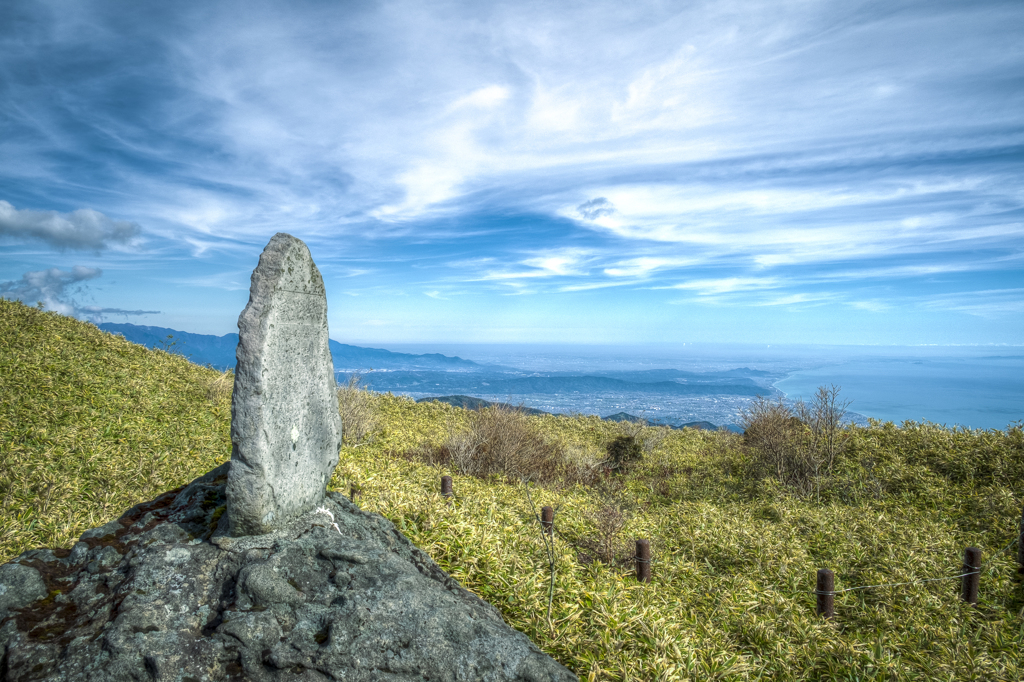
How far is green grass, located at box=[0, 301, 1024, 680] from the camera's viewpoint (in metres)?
4.91

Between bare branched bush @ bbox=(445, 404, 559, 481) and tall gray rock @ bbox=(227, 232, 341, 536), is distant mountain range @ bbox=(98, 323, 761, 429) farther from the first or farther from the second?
tall gray rock @ bbox=(227, 232, 341, 536)

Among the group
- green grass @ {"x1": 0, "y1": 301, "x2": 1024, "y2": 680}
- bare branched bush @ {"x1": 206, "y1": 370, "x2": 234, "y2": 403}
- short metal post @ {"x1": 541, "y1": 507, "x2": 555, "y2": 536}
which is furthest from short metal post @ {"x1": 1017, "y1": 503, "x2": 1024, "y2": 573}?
bare branched bush @ {"x1": 206, "y1": 370, "x2": 234, "y2": 403}

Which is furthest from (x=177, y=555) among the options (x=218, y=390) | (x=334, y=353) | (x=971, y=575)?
(x=334, y=353)

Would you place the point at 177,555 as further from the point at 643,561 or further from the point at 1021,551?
the point at 1021,551

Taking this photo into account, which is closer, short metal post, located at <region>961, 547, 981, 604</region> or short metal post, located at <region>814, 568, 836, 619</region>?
short metal post, located at <region>814, 568, 836, 619</region>

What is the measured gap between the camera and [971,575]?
6355 millimetres

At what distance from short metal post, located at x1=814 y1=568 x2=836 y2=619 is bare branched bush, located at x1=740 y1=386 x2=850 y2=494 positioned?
503cm

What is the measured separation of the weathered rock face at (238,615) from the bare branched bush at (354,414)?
854 cm

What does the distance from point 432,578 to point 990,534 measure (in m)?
9.09

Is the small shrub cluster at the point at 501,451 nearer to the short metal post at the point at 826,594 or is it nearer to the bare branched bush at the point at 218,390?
the bare branched bush at the point at 218,390

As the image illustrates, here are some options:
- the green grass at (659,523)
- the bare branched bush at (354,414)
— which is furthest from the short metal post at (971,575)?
the bare branched bush at (354,414)

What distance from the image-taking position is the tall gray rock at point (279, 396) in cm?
375

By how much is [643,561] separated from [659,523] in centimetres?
273

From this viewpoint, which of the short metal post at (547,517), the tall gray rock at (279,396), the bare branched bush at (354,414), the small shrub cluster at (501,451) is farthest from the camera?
the bare branched bush at (354,414)
